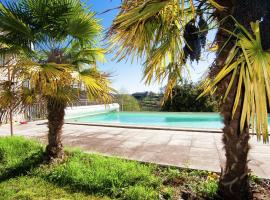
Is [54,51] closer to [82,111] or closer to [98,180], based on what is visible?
[98,180]

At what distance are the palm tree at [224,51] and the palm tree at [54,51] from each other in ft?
5.38

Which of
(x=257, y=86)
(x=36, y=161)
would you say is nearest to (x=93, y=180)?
(x=36, y=161)

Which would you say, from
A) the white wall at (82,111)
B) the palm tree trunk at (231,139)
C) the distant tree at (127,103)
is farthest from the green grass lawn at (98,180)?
the distant tree at (127,103)

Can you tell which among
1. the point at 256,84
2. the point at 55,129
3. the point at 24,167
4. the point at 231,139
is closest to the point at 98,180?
the point at 55,129

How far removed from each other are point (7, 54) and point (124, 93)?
2286 centimetres

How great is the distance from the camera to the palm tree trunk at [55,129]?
566cm

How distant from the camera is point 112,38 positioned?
369cm

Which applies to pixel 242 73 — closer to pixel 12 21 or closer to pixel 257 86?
pixel 257 86

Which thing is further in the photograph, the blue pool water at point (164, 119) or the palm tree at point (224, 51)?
the blue pool water at point (164, 119)

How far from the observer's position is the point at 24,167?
5543 mm

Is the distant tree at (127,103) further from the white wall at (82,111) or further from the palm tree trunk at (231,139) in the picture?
the palm tree trunk at (231,139)

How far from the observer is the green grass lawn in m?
4.09

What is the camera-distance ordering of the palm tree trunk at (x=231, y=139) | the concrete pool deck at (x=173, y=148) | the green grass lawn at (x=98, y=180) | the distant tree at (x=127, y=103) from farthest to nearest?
1. the distant tree at (x=127, y=103)
2. the concrete pool deck at (x=173, y=148)
3. the green grass lawn at (x=98, y=180)
4. the palm tree trunk at (x=231, y=139)

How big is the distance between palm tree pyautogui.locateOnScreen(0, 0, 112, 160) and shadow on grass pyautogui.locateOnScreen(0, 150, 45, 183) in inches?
15.6
